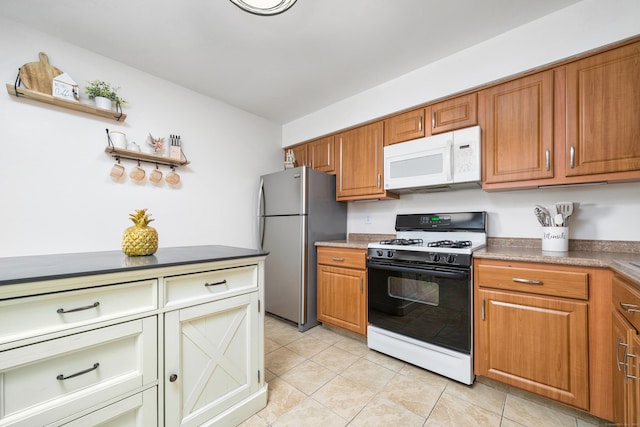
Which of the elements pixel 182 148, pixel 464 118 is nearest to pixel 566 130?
pixel 464 118

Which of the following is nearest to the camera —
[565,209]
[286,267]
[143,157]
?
[565,209]

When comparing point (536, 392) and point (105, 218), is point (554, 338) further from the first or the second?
point (105, 218)

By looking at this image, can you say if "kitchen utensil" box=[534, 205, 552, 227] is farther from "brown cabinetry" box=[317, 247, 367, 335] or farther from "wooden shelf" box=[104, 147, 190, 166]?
"wooden shelf" box=[104, 147, 190, 166]

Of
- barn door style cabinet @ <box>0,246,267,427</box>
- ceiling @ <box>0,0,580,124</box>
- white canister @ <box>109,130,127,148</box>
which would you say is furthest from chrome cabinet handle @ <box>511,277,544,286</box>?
white canister @ <box>109,130,127,148</box>

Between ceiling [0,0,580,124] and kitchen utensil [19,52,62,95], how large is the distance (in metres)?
0.26

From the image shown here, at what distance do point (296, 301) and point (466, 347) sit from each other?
1.58m

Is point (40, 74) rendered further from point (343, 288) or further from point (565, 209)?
point (565, 209)

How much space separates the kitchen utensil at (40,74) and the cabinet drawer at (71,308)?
1.76m

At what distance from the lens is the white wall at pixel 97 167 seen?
1725 millimetres

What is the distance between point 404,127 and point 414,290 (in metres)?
1.48

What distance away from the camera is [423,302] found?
1.94 m

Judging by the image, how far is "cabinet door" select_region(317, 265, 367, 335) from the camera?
7.66ft

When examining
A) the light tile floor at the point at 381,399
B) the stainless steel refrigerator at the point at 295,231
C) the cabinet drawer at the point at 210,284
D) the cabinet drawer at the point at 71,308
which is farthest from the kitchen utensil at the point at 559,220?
the cabinet drawer at the point at 71,308

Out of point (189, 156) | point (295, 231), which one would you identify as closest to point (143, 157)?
point (189, 156)
